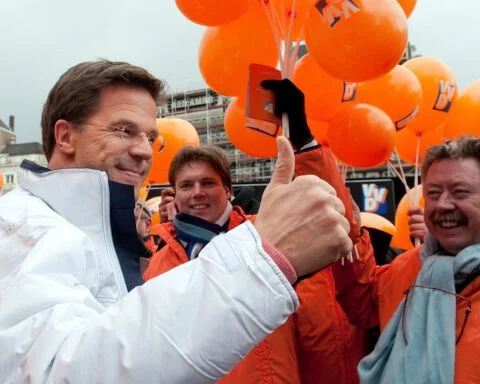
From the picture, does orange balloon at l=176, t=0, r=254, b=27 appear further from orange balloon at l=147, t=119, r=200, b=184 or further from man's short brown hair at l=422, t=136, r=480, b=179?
orange balloon at l=147, t=119, r=200, b=184

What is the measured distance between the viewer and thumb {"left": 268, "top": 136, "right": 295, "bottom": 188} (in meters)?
0.94

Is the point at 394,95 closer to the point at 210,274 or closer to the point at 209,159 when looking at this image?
the point at 209,159

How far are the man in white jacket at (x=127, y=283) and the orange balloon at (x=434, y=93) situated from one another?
110 inches

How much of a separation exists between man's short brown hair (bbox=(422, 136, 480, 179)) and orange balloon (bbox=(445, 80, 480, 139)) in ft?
5.20

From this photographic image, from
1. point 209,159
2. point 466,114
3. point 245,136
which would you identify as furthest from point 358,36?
point 466,114

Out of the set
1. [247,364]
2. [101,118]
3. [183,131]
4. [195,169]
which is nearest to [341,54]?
[195,169]

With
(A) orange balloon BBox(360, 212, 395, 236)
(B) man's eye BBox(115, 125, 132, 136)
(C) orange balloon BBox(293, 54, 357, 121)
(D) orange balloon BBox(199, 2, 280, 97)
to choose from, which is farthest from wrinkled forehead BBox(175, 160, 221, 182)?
(A) orange balloon BBox(360, 212, 395, 236)

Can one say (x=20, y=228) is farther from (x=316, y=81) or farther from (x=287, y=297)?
(x=316, y=81)

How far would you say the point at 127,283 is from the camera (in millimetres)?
1052

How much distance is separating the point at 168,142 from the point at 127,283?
10.2 feet

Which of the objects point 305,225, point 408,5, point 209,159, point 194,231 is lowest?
point 194,231

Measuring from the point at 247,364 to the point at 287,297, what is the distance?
45.2 inches

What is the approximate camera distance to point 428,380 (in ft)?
4.97

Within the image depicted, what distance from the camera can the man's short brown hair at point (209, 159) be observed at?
253 centimetres
